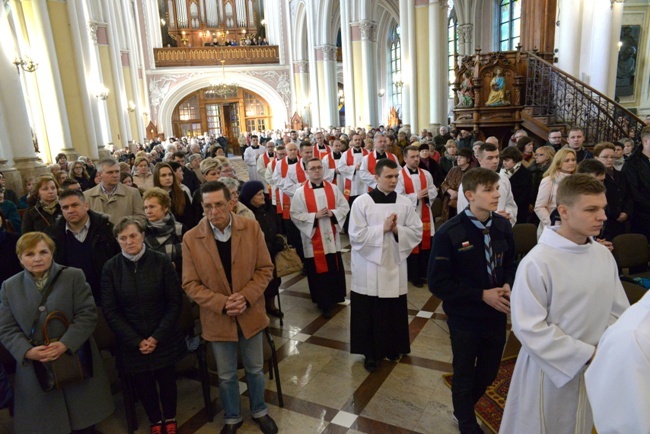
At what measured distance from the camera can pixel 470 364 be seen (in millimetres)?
2680

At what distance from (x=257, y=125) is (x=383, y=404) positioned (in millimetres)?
29536

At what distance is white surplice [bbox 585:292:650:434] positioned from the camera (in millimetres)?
1195

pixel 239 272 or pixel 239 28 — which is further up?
pixel 239 28

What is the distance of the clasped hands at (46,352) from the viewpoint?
8.63 feet

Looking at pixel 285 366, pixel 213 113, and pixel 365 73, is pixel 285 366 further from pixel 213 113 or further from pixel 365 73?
pixel 213 113

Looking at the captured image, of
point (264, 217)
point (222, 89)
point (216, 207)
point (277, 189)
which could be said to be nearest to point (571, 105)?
point (277, 189)

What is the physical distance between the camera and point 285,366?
3900mm

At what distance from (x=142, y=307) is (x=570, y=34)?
1047cm

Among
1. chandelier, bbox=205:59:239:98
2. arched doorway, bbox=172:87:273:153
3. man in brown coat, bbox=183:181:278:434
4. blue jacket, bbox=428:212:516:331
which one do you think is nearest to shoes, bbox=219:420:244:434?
man in brown coat, bbox=183:181:278:434

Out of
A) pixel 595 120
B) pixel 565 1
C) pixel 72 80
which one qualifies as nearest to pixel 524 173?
pixel 595 120

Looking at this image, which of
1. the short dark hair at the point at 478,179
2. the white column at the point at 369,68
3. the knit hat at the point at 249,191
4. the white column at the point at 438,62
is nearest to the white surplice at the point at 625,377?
the short dark hair at the point at 478,179

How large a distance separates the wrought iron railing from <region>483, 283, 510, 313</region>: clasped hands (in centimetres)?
714

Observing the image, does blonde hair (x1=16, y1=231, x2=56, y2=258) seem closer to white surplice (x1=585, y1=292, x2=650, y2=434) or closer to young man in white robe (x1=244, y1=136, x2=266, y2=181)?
white surplice (x1=585, y1=292, x2=650, y2=434)

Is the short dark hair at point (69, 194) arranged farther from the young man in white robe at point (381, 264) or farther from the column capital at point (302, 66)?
the column capital at point (302, 66)
